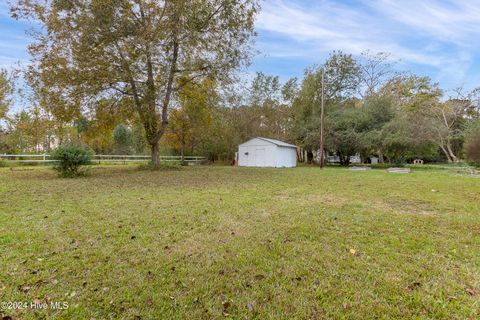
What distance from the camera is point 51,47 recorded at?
406 inches

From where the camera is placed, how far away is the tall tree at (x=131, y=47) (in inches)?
398

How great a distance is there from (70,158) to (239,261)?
9.68m

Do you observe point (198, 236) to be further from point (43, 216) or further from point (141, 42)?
point (141, 42)

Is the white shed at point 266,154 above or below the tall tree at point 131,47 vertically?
below

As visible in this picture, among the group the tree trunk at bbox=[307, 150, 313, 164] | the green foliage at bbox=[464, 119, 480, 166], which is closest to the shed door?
the tree trunk at bbox=[307, 150, 313, 164]

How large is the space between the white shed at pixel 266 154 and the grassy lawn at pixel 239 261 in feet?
47.2

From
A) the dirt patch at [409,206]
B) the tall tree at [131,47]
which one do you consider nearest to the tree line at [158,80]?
the tall tree at [131,47]

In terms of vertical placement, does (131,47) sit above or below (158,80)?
above

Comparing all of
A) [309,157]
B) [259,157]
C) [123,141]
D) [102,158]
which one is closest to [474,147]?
[309,157]

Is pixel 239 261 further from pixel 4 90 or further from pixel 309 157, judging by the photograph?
Result: pixel 4 90

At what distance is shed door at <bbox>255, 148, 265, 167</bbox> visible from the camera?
19906mm

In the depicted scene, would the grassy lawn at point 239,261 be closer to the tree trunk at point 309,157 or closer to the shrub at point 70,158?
the shrub at point 70,158

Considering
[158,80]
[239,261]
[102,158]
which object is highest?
[158,80]

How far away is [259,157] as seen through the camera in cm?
2009
